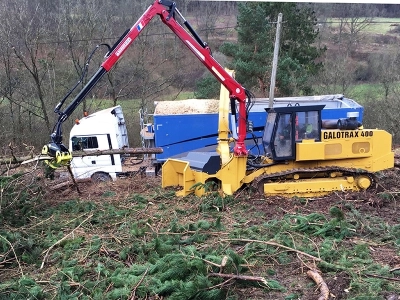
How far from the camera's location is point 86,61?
2081cm

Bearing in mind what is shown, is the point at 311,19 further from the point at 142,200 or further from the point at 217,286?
the point at 217,286

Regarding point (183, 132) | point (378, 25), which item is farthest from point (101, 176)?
point (378, 25)

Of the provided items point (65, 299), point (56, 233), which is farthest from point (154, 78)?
point (65, 299)

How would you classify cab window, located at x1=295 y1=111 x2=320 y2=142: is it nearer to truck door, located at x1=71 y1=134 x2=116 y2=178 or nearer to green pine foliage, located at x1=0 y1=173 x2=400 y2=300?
green pine foliage, located at x1=0 y1=173 x2=400 y2=300

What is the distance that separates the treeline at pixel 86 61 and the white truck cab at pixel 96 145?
5920mm

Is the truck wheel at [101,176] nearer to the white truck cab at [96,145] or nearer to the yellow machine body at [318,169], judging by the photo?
the white truck cab at [96,145]

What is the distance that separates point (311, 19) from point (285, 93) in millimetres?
4280

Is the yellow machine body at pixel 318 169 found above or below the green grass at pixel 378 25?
below

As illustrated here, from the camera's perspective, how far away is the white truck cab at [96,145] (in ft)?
47.4

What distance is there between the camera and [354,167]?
10453 millimetres

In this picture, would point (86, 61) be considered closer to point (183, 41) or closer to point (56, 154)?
point (183, 41)

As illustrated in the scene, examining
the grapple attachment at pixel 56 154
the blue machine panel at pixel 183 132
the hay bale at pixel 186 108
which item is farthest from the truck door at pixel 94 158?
the grapple attachment at pixel 56 154

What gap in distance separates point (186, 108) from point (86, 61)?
7.06 meters

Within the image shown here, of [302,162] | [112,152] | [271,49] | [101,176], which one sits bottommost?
[101,176]
